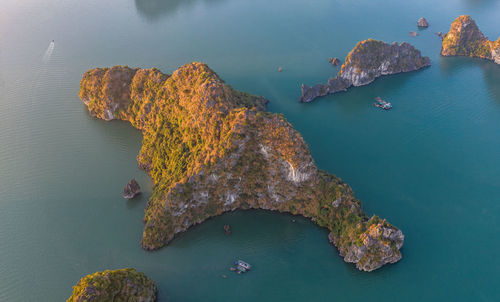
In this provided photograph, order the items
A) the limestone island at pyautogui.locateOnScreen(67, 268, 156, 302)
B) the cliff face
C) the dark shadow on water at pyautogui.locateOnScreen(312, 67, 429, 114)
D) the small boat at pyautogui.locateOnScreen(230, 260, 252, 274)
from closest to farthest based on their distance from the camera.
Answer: the limestone island at pyautogui.locateOnScreen(67, 268, 156, 302)
the small boat at pyautogui.locateOnScreen(230, 260, 252, 274)
the cliff face
the dark shadow on water at pyautogui.locateOnScreen(312, 67, 429, 114)

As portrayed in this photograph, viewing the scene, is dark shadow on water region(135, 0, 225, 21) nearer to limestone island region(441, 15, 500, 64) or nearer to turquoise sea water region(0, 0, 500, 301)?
turquoise sea water region(0, 0, 500, 301)

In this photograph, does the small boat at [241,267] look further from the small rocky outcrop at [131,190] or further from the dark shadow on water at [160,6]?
the dark shadow on water at [160,6]

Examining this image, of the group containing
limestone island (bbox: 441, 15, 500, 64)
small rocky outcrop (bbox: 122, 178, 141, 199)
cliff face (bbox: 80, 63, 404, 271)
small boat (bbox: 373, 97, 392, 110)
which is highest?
limestone island (bbox: 441, 15, 500, 64)

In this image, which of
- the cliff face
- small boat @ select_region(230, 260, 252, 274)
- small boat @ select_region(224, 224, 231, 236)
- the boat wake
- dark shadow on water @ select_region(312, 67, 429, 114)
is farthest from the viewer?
the boat wake

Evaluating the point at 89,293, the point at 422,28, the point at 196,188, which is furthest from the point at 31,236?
the point at 422,28

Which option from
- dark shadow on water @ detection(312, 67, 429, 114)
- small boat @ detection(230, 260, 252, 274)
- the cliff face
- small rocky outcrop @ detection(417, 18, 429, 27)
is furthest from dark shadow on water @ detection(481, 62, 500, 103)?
small boat @ detection(230, 260, 252, 274)
